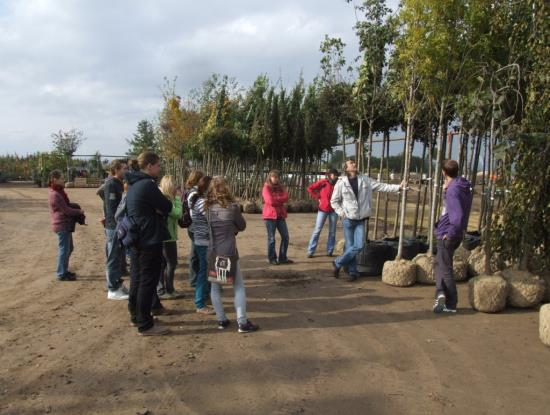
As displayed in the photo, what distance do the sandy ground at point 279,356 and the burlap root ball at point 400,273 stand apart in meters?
0.15

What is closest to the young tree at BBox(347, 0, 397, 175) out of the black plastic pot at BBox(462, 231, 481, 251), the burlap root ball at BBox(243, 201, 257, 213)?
the black plastic pot at BBox(462, 231, 481, 251)

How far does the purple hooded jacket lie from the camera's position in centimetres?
525

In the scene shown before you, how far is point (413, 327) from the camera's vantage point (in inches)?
196

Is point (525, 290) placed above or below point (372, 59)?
below

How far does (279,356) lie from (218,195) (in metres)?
1.67

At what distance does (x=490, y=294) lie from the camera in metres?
5.33

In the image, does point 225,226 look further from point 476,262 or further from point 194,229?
point 476,262

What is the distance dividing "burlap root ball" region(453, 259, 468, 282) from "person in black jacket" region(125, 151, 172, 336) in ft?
13.5

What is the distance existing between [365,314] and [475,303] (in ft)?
4.22

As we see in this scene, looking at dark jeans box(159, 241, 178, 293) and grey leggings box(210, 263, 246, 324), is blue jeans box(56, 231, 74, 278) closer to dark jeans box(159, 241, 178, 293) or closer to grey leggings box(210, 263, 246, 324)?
dark jeans box(159, 241, 178, 293)

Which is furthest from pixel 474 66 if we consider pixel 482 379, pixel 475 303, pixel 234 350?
pixel 234 350

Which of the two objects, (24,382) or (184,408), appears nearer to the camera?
(184,408)

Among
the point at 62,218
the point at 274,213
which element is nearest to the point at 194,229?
the point at 62,218

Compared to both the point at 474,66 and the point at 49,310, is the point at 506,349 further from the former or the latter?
the point at 49,310
